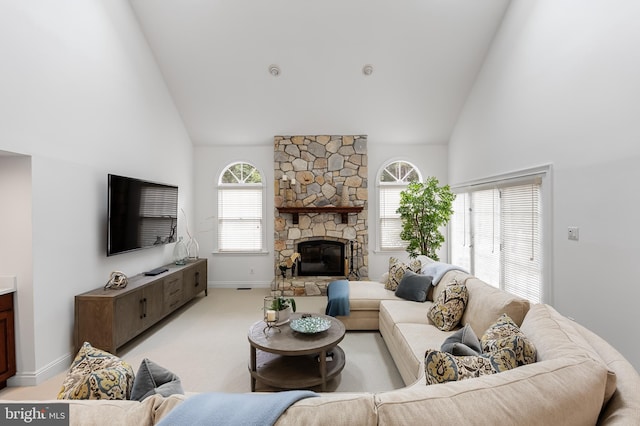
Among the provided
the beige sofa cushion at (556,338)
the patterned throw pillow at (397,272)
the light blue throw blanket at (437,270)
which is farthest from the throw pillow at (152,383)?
the patterned throw pillow at (397,272)

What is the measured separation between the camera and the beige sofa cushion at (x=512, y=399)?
0.96 meters

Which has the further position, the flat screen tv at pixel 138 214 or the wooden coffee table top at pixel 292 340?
the flat screen tv at pixel 138 214

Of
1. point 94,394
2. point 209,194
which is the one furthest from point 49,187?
point 209,194

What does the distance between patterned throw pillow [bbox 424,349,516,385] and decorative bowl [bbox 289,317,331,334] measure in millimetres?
1478

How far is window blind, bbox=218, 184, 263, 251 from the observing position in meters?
6.21

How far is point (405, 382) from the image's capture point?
8.38 ft

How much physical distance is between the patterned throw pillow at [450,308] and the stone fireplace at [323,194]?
3.09 meters

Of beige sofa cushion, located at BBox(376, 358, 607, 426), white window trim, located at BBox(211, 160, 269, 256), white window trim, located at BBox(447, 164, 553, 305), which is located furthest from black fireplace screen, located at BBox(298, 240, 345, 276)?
beige sofa cushion, located at BBox(376, 358, 607, 426)

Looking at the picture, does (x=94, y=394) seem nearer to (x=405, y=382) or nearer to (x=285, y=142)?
(x=405, y=382)

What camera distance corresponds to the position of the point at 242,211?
20.5 feet

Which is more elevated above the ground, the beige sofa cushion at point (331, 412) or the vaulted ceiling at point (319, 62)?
the vaulted ceiling at point (319, 62)

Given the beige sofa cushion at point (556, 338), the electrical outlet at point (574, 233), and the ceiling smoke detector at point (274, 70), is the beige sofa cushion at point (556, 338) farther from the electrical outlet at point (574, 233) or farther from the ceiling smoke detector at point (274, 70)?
the ceiling smoke detector at point (274, 70)

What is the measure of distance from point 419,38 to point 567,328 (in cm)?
426

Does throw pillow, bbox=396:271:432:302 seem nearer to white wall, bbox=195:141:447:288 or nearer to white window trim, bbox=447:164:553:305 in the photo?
white window trim, bbox=447:164:553:305
